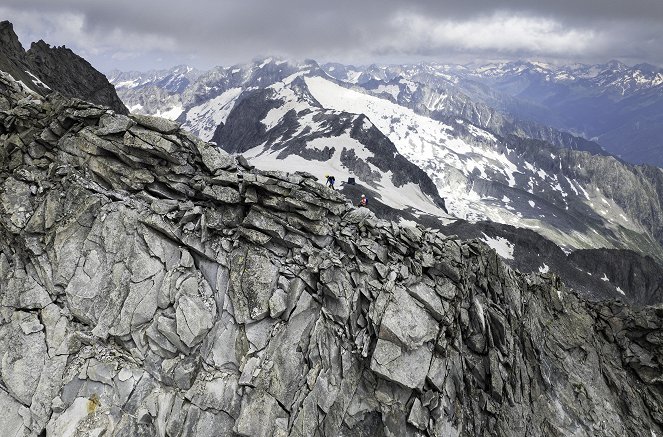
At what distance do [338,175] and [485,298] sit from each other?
143943 millimetres

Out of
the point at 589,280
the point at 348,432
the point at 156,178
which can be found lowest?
the point at 589,280

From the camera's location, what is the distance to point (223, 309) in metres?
23.7

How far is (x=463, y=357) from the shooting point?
25.3m

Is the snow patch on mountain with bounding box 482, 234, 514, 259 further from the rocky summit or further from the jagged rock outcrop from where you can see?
the jagged rock outcrop

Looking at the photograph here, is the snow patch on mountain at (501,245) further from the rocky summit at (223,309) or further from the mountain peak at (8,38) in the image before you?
the mountain peak at (8,38)

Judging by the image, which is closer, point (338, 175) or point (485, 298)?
point (485, 298)

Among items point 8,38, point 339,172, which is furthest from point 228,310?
point 339,172

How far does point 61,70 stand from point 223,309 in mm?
140022

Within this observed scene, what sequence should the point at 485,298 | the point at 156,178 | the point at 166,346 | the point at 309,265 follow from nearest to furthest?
1. the point at 166,346
2. the point at 309,265
3. the point at 156,178
4. the point at 485,298

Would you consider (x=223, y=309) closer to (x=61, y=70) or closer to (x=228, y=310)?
(x=228, y=310)

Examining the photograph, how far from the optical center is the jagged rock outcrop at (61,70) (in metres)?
101

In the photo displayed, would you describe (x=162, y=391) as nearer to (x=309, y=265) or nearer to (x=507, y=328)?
(x=309, y=265)

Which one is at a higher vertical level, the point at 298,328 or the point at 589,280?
the point at 298,328

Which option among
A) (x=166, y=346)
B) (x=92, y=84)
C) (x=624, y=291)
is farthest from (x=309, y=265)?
(x=624, y=291)
